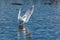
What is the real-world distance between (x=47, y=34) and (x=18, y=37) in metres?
1.77

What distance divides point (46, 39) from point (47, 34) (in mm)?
1340

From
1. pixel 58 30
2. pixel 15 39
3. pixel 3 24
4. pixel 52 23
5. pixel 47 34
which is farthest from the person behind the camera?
pixel 52 23

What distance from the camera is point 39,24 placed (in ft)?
60.7

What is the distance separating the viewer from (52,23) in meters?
19.0

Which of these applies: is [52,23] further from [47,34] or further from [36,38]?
[36,38]

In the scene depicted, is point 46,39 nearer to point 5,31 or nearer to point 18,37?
point 18,37

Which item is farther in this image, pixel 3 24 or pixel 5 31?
pixel 3 24

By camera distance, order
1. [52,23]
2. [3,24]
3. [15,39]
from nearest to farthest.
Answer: [15,39] < [3,24] < [52,23]

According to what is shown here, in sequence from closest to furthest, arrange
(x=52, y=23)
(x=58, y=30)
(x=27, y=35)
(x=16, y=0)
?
(x=27, y=35) < (x=58, y=30) < (x=52, y=23) < (x=16, y=0)

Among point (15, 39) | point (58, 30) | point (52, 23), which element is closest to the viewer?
point (15, 39)

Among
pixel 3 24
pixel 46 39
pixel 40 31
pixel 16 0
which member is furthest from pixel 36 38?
pixel 16 0

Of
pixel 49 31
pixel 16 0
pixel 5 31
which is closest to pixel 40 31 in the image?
pixel 49 31

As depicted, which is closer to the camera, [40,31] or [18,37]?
[18,37]

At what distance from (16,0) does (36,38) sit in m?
22.9
